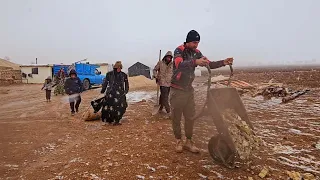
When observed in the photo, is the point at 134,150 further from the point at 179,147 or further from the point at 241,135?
the point at 241,135

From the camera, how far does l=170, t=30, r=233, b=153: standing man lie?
469cm

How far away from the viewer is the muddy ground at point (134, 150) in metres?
4.30

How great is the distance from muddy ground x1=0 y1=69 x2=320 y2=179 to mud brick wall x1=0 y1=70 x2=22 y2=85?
77.9ft

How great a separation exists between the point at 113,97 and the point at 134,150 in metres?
2.93

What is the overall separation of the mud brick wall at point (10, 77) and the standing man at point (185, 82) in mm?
29591

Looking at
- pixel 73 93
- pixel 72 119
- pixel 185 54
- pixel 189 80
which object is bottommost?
pixel 72 119

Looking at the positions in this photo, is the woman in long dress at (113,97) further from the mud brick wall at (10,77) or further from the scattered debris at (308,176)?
the mud brick wall at (10,77)

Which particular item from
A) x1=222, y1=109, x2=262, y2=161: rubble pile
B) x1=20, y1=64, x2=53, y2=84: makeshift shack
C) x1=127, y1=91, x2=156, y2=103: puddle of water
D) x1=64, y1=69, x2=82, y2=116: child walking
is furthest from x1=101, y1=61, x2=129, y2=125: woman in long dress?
x1=20, y1=64, x2=53, y2=84: makeshift shack

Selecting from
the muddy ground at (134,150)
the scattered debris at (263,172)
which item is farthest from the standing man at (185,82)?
the scattered debris at (263,172)

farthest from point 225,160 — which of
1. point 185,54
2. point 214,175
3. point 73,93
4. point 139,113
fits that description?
point 73,93

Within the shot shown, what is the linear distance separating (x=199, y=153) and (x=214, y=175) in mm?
1020

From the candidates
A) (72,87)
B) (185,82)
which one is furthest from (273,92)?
(185,82)

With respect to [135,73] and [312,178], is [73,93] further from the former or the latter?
[135,73]

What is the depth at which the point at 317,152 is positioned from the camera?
17.0ft
